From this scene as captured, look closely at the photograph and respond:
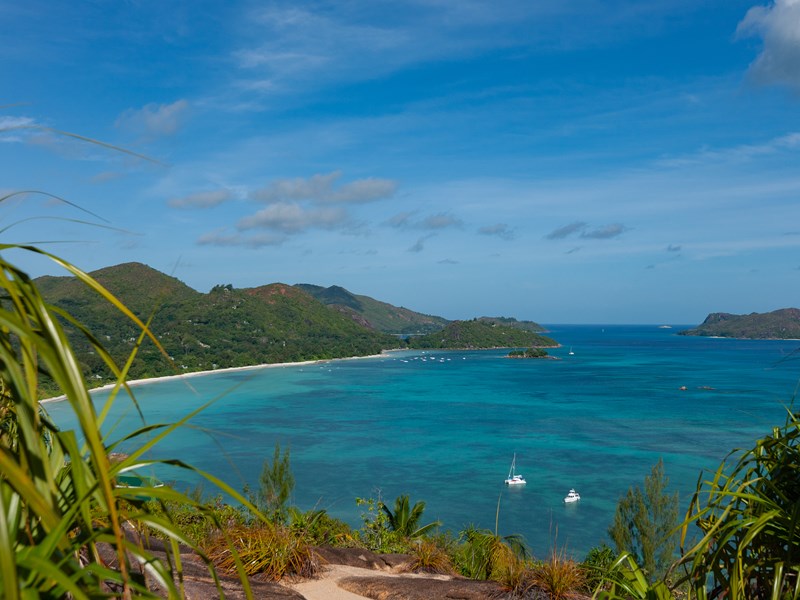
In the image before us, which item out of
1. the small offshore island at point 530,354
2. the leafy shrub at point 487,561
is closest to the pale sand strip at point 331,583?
the leafy shrub at point 487,561

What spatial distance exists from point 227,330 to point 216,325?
7.21ft

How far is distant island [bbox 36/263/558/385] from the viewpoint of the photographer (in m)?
66.9

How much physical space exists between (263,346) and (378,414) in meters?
41.6

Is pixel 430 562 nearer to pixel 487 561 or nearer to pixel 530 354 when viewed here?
pixel 487 561

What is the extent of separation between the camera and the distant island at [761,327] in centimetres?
15625

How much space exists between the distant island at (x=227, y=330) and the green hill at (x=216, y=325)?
0.13m

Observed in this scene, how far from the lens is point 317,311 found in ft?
392

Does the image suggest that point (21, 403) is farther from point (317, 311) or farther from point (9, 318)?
point (317, 311)

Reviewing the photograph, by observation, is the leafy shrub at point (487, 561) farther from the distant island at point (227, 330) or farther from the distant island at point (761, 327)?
the distant island at point (761, 327)

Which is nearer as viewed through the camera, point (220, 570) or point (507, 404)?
point (220, 570)

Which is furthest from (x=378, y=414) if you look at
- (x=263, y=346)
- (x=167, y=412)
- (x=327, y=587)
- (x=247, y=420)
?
(x=327, y=587)

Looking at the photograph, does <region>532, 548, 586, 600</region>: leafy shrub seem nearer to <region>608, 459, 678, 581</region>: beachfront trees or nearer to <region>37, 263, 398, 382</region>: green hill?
<region>608, 459, 678, 581</region>: beachfront trees

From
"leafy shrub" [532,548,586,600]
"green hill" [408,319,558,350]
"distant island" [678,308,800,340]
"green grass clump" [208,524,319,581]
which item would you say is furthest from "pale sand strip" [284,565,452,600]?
"distant island" [678,308,800,340]

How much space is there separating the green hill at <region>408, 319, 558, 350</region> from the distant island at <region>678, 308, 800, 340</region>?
207 feet
